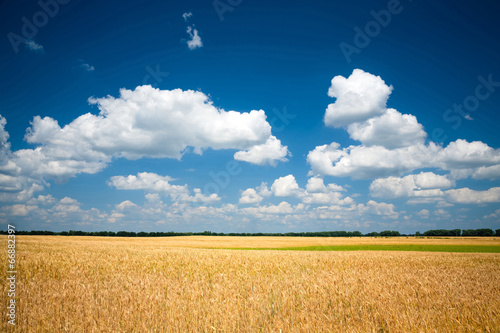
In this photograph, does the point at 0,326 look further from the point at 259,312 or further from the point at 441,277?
the point at 441,277

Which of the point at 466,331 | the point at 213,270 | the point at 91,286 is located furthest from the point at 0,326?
the point at 466,331

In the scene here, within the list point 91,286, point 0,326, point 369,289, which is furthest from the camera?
point 91,286

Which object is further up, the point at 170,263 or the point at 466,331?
the point at 466,331

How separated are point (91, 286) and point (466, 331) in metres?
11.1

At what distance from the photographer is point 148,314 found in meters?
6.57

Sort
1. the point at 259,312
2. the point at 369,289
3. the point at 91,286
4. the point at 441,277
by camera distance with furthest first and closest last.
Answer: the point at 441,277 → the point at 91,286 → the point at 369,289 → the point at 259,312

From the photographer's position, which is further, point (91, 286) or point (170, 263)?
point (170, 263)

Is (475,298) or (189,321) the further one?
(475,298)

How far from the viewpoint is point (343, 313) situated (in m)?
6.58

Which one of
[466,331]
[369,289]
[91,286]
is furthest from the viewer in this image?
[91,286]

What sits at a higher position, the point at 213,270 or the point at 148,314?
the point at 148,314

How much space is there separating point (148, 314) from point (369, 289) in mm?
6742

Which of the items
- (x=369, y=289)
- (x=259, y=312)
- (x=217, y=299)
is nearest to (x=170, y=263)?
(x=217, y=299)

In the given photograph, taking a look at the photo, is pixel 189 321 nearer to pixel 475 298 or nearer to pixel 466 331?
pixel 466 331
